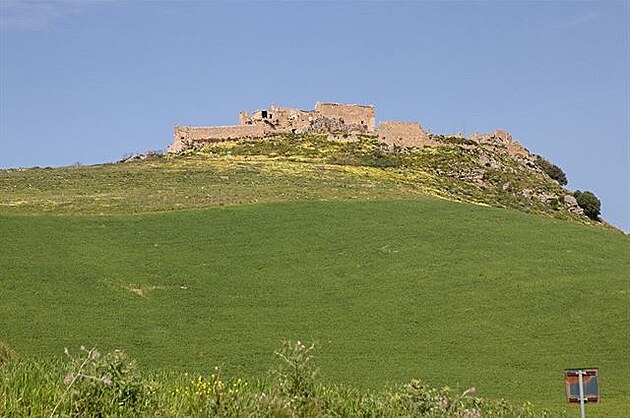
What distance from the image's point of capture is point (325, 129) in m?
115

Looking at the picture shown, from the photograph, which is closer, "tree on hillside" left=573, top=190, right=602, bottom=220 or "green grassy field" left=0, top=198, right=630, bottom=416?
"green grassy field" left=0, top=198, right=630, bottom=416

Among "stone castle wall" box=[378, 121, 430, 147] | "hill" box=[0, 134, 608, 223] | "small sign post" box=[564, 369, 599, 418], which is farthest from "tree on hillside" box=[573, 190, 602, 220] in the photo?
"small sign post" box=[564, 369, 599, 418]

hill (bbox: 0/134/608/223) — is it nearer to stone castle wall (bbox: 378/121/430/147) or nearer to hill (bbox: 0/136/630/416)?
hill (bbox: 0/136/630/416)

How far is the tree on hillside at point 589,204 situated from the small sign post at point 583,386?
74609 mm

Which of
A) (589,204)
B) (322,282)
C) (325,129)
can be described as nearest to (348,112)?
(325,129)

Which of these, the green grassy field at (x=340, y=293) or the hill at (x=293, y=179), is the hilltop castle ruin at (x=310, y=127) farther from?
the green grassy field at (x=340, y=293)

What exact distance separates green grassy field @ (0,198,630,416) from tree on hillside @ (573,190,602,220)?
102 feet

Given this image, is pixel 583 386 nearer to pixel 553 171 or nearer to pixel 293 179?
pixel 293 179

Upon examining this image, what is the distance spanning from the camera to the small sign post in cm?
1856

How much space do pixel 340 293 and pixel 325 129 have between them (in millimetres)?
73194

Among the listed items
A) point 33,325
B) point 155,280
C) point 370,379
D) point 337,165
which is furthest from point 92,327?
point 337,165

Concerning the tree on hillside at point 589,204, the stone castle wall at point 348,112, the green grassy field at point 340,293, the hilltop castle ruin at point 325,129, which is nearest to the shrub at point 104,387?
the green grassy field at point 340,293

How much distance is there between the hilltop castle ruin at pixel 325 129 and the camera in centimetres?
10838

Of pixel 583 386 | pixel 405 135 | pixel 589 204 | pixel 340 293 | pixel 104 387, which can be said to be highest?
pixel 405 135
